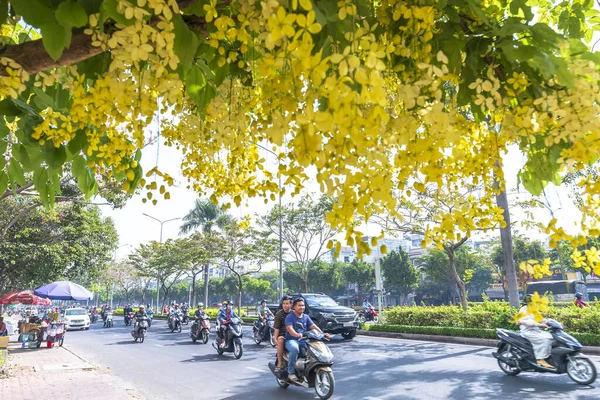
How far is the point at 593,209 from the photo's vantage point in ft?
6.06

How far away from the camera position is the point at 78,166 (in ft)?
8.90

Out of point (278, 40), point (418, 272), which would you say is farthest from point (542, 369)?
point (418, 272)

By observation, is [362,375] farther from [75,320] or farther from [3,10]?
[75,320]

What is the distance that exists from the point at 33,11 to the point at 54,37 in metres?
0.11

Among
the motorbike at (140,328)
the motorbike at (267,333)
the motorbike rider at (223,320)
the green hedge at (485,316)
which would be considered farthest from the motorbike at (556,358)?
the motorbike at (140,328)

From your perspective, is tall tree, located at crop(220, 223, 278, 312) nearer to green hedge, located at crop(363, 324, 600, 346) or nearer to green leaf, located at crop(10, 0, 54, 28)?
green hedge, located at crop(363, 324, 600, 346)

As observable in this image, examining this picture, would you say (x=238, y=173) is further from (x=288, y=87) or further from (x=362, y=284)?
(x=362, y=284)

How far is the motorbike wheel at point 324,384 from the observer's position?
6766 millimetres

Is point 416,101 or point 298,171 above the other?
A: point 416,101

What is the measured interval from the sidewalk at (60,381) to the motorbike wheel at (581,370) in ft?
23.5

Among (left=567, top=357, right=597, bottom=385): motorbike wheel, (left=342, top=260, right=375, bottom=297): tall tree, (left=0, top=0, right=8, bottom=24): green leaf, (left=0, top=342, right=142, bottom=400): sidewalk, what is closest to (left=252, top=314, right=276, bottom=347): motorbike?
(left=0, top=342, right=142, bottom=400): sidewalk

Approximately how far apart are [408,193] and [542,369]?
7466 millimetres

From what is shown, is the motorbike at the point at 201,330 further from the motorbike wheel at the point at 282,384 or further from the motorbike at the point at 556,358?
the motorbike at the point at 556,358

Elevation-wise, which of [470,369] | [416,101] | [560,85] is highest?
[560,85]
